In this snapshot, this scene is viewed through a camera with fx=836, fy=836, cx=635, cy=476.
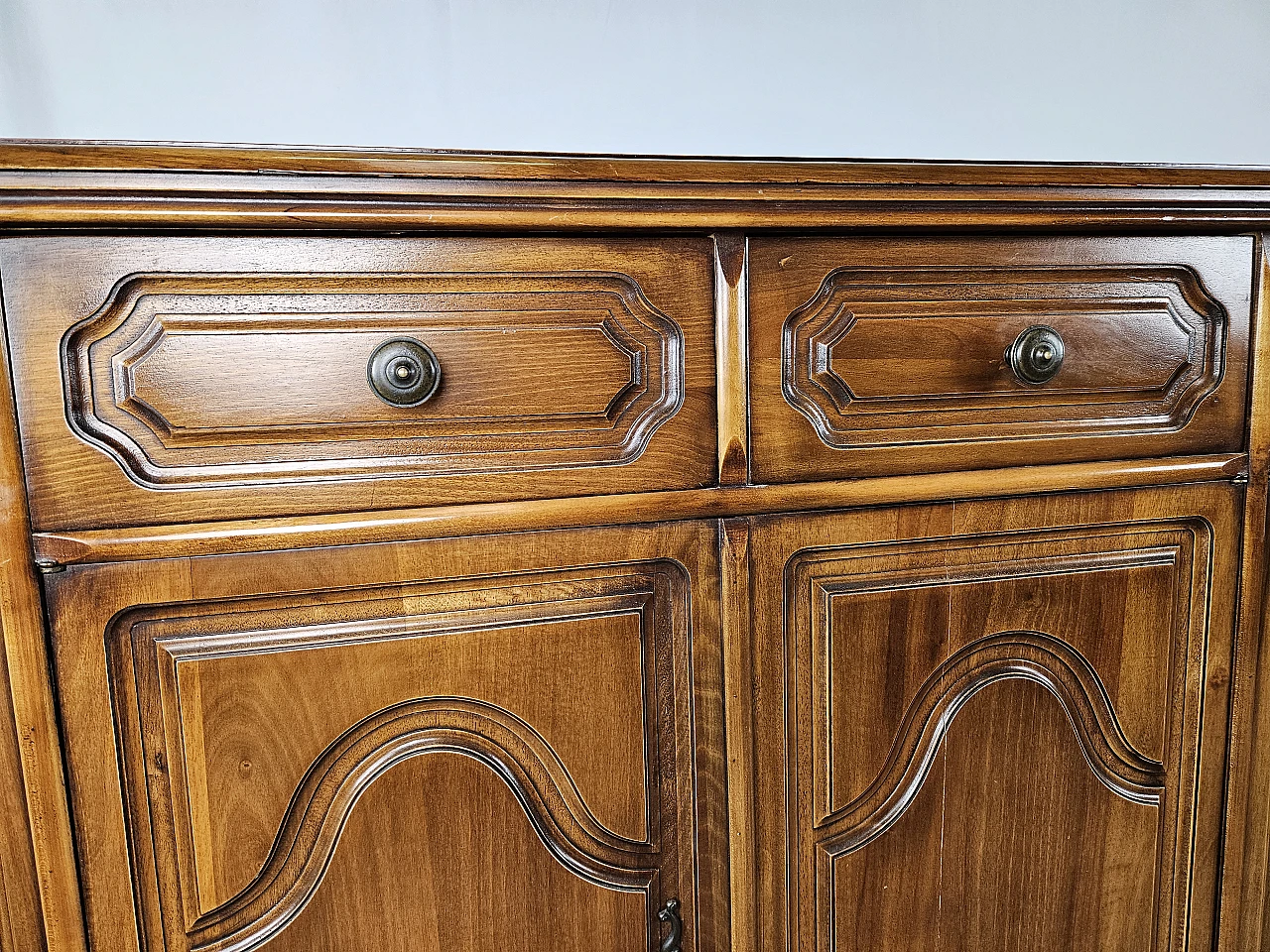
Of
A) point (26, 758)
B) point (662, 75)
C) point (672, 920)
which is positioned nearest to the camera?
point (26, 758)

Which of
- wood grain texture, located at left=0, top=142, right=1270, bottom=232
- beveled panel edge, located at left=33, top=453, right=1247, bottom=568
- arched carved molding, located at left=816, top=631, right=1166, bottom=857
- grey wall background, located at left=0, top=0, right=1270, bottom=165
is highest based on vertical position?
grey wall background, located at left=0, top=0, right=1270, bottom=165

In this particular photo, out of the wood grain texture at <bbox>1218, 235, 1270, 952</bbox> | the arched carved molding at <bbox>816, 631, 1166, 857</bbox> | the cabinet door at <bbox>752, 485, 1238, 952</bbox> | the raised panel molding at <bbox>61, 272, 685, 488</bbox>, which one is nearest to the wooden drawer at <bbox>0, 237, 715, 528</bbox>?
the raised panel molding at <bbox>61, 272, 685, 488</bbox>

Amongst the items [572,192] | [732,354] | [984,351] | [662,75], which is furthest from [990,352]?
[662,75]

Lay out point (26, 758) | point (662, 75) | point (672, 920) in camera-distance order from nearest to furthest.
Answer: point (26, 758)
point (672, 920)
point (662, 75)

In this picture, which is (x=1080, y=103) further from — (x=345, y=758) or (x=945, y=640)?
(x=345, y=758)

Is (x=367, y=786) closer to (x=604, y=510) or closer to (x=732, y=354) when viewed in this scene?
(x=604, y=510)

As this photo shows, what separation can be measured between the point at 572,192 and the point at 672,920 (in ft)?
1.50

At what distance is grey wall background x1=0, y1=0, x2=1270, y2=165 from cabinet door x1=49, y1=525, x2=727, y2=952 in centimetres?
56

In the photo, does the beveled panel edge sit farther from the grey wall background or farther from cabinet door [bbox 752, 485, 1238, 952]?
the grey wall background

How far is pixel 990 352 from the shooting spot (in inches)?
22.0

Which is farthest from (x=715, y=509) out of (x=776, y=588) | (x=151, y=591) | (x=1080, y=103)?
(x=1080, y=103)

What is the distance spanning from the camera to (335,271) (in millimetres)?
456

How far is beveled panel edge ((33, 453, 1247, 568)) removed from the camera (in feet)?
1.46

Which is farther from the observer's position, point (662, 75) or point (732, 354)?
point (662, 75)
